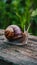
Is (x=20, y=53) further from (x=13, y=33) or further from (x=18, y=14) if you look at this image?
(x=18, y=14)

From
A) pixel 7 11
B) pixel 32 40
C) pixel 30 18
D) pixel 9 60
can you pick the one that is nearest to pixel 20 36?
pixel 32 40

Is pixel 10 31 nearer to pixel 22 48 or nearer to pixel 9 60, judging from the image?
pixel 22 48

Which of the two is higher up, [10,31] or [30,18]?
[30,18]

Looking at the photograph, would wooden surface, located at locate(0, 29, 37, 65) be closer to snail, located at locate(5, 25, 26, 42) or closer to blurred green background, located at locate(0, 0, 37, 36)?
snail, located at locate(5, 25, 26, 42)

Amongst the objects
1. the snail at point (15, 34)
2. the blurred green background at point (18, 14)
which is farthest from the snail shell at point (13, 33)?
the blurred green background at point (18, 14)

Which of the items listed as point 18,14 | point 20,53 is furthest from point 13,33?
point 18,14

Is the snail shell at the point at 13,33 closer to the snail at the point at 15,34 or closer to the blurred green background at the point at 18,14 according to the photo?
the snail at the point at 15,34
